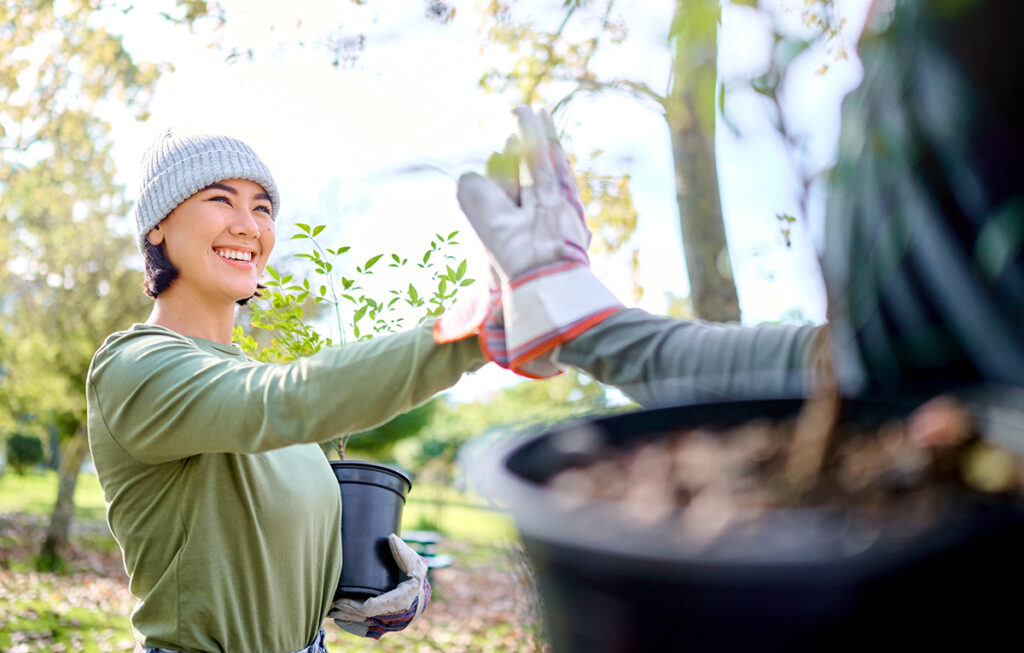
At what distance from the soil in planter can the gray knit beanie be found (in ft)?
4.83

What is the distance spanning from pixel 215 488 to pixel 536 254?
3.31 feet

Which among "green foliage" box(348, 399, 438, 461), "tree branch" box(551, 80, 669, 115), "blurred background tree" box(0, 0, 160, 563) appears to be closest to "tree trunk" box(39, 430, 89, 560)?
"blurred background tree" box(0, 0, 160, 563)

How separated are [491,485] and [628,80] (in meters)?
3.85

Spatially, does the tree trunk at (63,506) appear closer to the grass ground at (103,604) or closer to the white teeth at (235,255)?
the grass ground at (103,604)

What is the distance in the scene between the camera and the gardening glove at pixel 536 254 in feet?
3.18

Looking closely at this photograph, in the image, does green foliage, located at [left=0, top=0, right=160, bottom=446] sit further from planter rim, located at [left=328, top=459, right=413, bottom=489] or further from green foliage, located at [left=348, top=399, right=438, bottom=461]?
green foliage, located at [left=348, top=399, right=438, bottom=461]

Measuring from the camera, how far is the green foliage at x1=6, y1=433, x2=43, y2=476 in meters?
22.6

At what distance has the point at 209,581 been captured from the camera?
161 centimetres

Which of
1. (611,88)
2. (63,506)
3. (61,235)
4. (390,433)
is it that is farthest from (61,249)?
(390,433)

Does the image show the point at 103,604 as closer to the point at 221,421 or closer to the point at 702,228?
the point at 702,228

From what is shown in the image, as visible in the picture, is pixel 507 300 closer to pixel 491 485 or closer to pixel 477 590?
pixel 491 485

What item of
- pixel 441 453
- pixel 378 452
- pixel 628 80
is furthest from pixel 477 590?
pixel 441 453

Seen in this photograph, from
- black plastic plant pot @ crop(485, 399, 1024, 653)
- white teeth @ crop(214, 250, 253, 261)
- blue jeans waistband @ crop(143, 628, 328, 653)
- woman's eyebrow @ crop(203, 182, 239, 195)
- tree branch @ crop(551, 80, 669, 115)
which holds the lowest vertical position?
blue jeans waistband @ crop(143, 628, 328, 653)

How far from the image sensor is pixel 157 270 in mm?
1928
